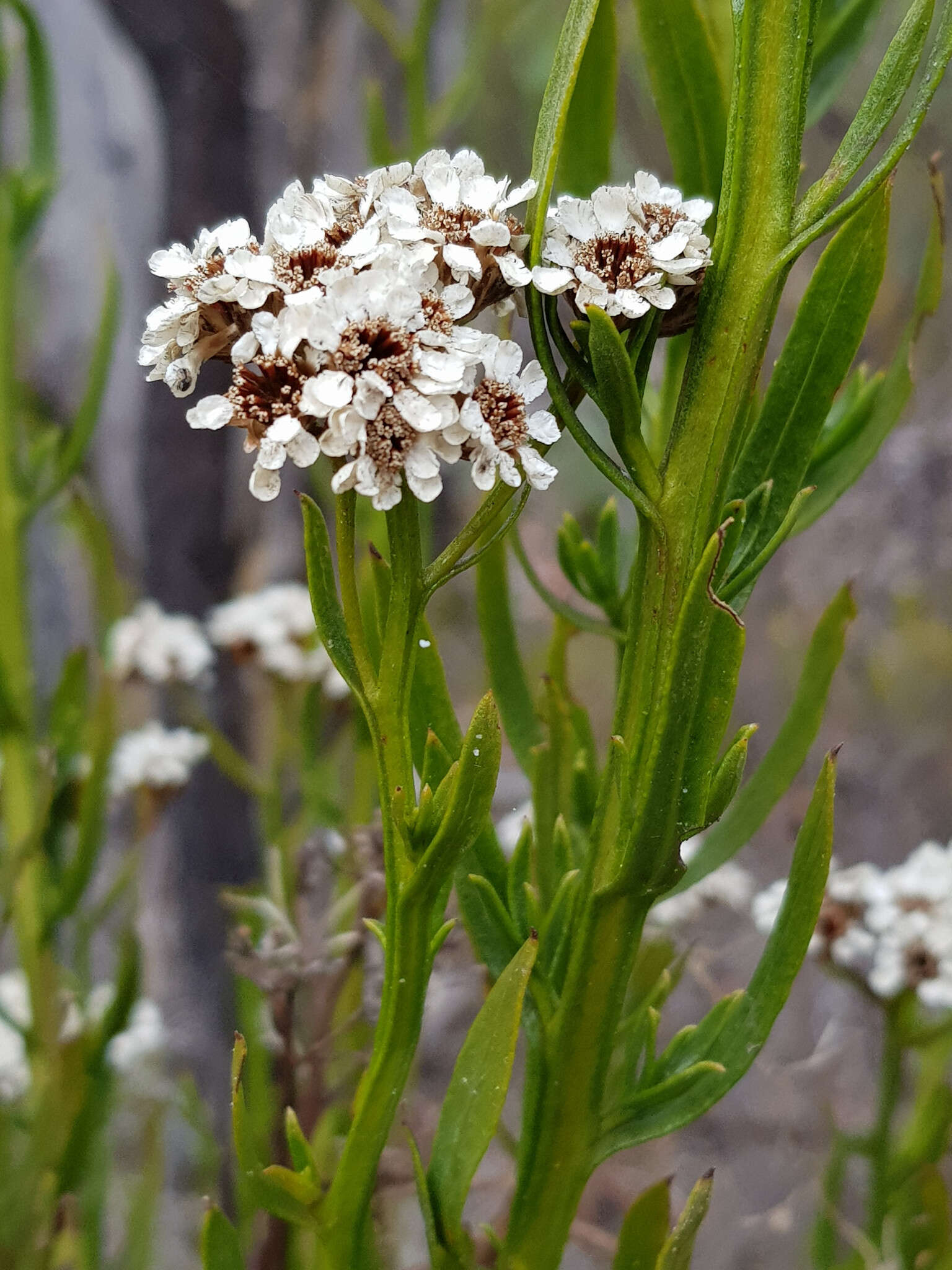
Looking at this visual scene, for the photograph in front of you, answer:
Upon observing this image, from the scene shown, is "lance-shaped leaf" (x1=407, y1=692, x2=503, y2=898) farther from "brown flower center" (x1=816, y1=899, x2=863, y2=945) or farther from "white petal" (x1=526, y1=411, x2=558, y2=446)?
"brown flower center" (x1=816, y1=899, x2=863, y2=945)

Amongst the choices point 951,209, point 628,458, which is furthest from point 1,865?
point 951,209

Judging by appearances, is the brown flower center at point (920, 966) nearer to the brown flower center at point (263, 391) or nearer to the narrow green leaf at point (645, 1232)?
the narrow green leaf at point (645, 1232)

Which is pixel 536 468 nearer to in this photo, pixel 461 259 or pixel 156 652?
pixel 461 259

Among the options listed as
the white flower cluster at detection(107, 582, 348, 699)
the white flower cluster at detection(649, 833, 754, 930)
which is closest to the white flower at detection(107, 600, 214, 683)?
the white flower cluster at detection(107, 582, 348, 699)

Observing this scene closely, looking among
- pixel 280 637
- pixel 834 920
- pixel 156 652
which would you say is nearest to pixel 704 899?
pixel 834 920

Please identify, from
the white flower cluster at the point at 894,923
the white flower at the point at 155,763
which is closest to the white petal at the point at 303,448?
the white flower cluster at the point at 894,923

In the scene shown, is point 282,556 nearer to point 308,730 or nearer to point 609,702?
point 609,702
